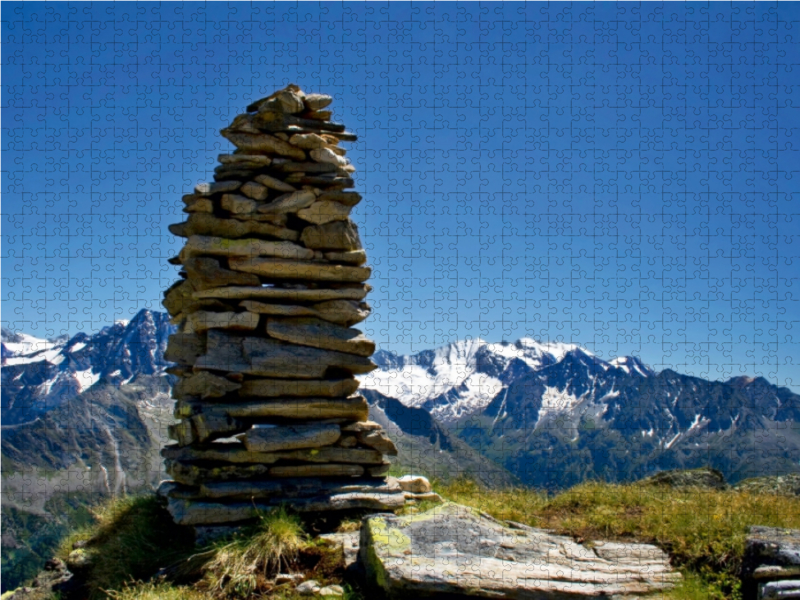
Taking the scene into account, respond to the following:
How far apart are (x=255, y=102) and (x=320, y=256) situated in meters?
3.21

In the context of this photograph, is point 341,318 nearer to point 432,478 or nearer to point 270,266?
point 270,266

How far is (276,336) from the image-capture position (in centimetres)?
1277

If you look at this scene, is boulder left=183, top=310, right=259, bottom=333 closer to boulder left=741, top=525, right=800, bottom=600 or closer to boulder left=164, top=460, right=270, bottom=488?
boulder left=164, top=460, right=270, bottom=488

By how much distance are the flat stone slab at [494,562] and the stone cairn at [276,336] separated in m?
2.27

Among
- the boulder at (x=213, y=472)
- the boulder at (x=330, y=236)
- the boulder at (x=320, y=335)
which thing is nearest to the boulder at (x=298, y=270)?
the boulder at (x=330, y=236)

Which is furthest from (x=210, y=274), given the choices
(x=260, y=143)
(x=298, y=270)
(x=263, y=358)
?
(x=260, y=143)

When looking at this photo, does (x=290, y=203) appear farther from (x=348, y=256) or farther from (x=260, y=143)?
(x=348, y=256)

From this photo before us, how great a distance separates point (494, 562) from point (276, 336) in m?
5.51

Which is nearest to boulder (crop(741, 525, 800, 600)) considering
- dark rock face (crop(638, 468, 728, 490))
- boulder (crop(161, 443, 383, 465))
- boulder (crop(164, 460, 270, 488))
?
dark rock face (crop(638, 468, 728, 490))

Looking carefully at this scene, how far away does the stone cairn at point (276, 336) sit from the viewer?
12.2m

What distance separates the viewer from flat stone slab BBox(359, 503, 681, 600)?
340 inches

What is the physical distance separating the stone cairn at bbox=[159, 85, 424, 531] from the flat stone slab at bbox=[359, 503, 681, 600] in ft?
7.44

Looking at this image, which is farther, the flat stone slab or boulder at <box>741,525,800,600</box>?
the flat stone slab

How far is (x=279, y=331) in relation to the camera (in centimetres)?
1278
